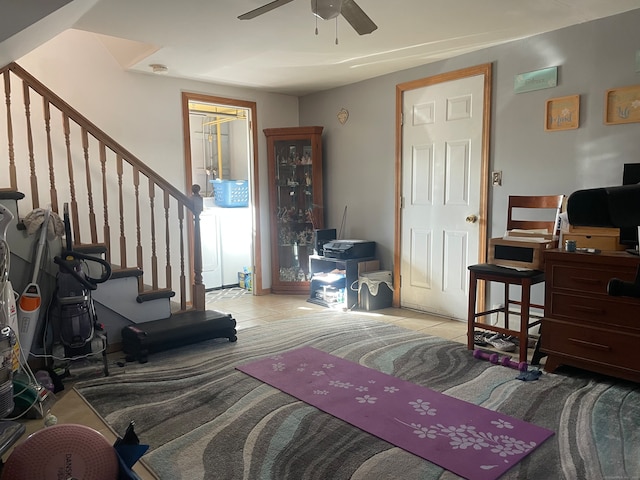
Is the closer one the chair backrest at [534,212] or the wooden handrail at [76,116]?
the wooden handrail at [76,116]

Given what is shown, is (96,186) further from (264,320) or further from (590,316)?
(590,316)

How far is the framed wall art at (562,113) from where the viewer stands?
131 inches

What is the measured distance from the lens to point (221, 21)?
308 centimetres

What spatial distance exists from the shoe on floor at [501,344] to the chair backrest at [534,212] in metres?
0.86

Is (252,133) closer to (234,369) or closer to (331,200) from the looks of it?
(331,200)

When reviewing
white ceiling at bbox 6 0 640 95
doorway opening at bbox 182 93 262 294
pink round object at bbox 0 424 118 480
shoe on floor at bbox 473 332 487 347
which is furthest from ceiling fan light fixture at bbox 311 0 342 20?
doorway opening at bbox 182 93 262 294

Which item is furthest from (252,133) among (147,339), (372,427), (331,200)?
(372,427)

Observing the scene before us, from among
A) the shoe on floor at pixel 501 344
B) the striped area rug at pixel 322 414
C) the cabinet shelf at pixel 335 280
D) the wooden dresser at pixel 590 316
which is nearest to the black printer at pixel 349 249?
the cabinet shelf at pixel 335 280

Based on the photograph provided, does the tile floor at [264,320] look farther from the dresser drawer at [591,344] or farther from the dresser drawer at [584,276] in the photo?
the dresser drawer at [584,276]

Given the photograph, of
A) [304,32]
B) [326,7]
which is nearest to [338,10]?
[326,7]

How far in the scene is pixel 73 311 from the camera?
2.88 m

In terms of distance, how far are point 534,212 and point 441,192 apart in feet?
2.90

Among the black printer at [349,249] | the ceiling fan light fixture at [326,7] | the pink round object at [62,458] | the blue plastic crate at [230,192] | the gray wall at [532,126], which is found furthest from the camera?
the blue plastic crate at [230,192]

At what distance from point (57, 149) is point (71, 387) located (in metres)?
2.16
